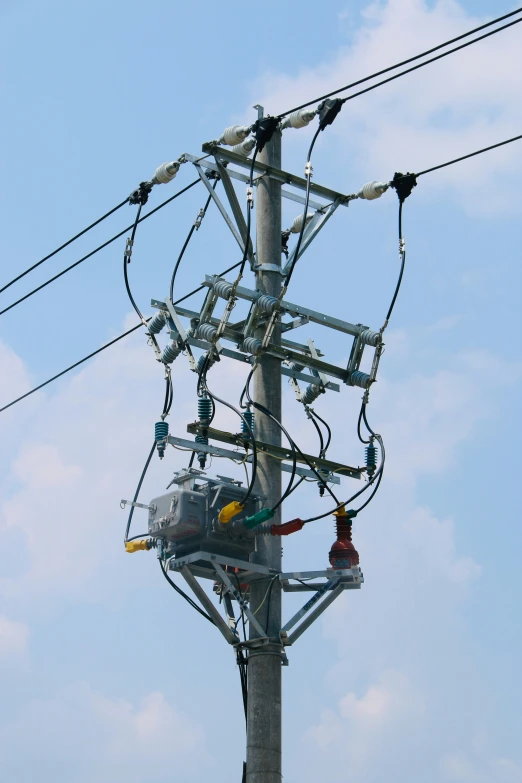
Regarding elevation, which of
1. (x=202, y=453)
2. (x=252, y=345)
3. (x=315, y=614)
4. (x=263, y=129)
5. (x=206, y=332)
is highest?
(x=263, y=129)

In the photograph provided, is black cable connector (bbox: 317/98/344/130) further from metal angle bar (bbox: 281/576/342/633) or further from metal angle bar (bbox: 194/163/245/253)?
metal angle bar (bbox: 281/576/342/633)

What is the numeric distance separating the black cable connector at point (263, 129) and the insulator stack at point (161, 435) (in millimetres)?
3087

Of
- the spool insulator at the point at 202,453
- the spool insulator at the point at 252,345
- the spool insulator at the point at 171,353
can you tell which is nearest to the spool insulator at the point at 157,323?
the spool insulator at the point at 171,353

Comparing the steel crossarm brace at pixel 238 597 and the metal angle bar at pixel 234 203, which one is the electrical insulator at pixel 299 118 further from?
the steel crossarm brace at pixel 238 597

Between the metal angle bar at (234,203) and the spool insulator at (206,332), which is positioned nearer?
the spool insulator at (206,332)

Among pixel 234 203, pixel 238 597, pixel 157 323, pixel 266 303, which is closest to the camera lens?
pixel 238 597

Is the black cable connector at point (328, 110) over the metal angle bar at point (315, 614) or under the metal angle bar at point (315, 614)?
over

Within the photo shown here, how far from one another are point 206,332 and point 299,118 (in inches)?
97.4

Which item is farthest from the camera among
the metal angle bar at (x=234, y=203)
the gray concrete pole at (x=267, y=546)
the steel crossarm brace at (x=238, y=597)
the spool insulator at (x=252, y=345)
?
the metal angle bar at (x=234, y=203)

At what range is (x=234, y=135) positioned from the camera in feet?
51.5

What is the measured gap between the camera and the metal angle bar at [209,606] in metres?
14.9

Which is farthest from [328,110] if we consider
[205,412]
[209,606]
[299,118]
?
[209,606]

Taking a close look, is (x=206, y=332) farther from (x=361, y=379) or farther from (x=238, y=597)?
(x=238, y=597)

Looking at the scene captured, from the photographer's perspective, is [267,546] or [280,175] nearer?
[267,546]
